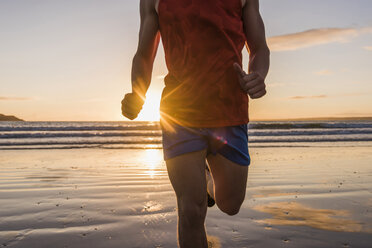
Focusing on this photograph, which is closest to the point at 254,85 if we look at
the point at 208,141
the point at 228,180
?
the point at 208,141

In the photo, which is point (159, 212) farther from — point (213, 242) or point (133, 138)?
point (133, 138)

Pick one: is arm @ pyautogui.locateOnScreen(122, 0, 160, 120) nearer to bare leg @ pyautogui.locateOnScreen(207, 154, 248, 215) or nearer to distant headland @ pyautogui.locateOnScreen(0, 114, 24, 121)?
bare leg @ pyautogui.locateOnScreen(207, 154, 248, 215)

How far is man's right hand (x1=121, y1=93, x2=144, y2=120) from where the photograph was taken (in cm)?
197

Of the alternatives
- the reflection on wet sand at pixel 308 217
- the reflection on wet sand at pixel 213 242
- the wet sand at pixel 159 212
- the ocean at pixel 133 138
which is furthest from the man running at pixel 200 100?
the ocean at pixel 133 138

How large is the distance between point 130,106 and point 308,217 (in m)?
2.45

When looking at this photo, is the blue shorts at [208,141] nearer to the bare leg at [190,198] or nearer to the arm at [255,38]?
the bare leg at [190,198]

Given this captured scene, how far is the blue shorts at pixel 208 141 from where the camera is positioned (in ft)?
6.43

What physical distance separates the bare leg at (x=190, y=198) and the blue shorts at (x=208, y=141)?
5 cm

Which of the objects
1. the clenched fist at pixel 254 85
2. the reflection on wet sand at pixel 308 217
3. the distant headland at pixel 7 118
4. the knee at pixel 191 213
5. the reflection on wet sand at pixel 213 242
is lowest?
the distant headland at pixel 7 118

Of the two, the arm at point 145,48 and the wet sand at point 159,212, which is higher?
the arm at point 145,48

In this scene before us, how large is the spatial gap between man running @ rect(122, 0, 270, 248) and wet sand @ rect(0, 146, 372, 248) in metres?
0.94

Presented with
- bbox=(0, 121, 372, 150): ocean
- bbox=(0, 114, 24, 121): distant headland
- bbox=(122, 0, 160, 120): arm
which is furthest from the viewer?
bbox=(0, 114, 24, 121): distant headland

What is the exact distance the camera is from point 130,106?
1991 mm

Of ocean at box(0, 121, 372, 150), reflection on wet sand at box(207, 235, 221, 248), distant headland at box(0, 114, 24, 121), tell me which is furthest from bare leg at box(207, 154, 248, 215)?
distant headland at box(0, 114, 24, 121)
